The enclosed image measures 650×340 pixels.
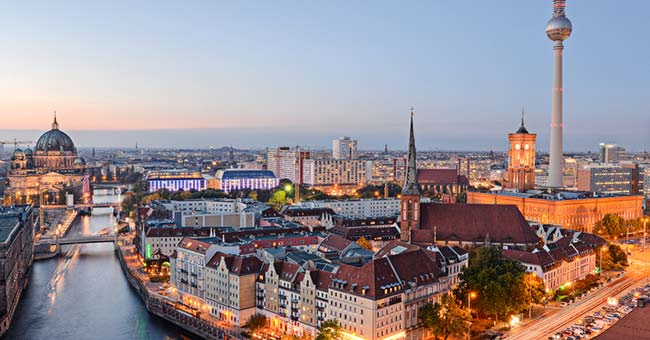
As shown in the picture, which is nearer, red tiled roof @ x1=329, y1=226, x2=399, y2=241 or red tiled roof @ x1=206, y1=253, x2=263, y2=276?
red tiled roof @ x1=206, y1=253, x2=263, y2=276

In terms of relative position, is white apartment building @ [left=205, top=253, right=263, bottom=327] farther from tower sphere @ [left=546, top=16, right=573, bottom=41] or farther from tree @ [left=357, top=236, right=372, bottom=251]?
tower sphere @ [left=546, top=16, right=573, bottom=41]

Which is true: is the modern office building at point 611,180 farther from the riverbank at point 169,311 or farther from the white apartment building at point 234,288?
the white apartment building at point 234,288

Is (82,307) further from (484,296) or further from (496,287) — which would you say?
(496,287)

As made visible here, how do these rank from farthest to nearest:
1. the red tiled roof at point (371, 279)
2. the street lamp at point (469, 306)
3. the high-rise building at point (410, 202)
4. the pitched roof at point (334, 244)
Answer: the high-rise building at point (410, 202), the pitched roof at point (334, 244), the street lamp at point (469, 306), the red tiled roof at point (371, 279)

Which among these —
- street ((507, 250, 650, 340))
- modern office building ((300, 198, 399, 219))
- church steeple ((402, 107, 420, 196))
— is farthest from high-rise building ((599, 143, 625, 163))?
church steeple ((402, 107, 420, 196))

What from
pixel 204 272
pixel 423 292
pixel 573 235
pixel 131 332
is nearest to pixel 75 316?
pixel 131 332

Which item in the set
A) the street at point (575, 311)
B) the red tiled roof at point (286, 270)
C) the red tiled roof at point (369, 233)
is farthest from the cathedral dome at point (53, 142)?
the street at point (575, 311)

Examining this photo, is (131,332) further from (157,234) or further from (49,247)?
(49,247)
